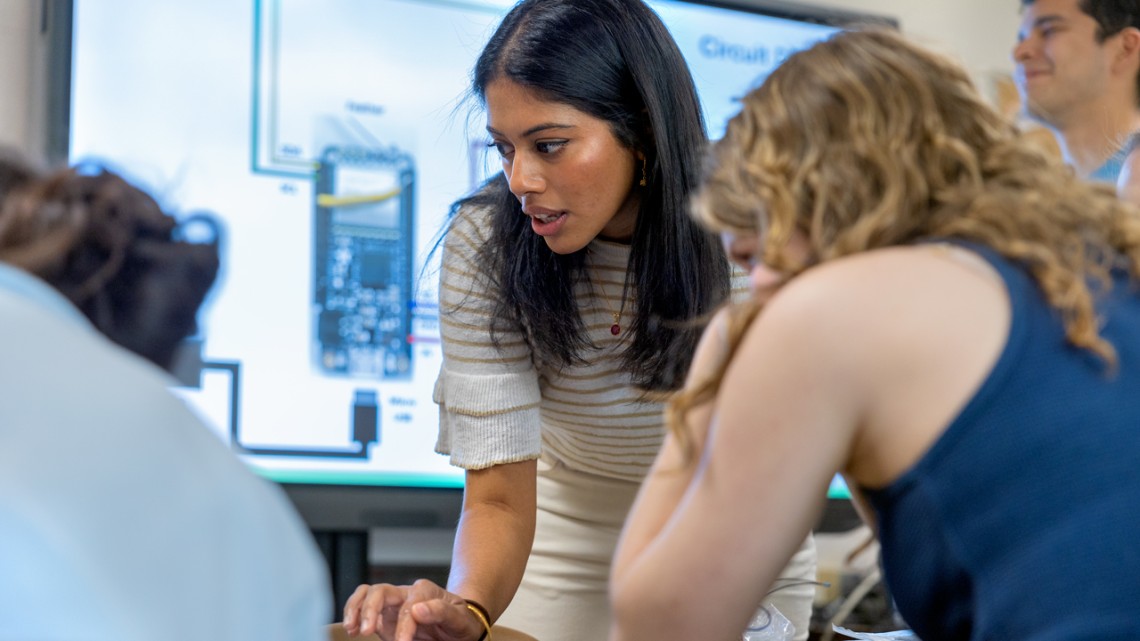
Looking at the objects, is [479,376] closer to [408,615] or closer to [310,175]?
[408,615]

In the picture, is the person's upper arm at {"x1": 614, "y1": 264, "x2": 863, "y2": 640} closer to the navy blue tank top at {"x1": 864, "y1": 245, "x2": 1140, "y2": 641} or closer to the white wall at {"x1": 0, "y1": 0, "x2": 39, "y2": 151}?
the navy blue tank top at {"x1": 864, "y1": 245, "x2": 1140, "y2": 641}

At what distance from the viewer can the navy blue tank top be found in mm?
725

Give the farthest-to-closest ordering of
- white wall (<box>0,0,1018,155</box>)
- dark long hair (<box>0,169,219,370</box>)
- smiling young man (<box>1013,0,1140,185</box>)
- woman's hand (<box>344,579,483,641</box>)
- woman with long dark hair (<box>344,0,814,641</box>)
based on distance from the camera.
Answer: white wall (<box>0,0,1018,155</box>), smiling young man (<box>1013,0,1140,185</box>), woman with long dark hair (<box>344,0,814,641</box>), woman's hand (<box>344,579,483,641</box>), dark long hair (<box>0,169,219,370</box>)

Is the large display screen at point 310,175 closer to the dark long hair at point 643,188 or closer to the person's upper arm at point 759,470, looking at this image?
the dark long hair at point 643,188

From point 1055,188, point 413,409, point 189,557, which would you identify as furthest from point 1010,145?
point 413,409

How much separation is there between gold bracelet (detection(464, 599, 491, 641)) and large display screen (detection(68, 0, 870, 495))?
2.63ft

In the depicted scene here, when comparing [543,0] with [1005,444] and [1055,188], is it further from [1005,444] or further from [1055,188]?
[1005,444]

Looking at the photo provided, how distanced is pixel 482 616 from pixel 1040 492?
0.70 m

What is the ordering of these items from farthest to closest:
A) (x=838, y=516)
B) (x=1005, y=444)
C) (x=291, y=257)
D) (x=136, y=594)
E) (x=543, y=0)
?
(x=838, y=516), (x=291, y=257), (x=543, y=0), (x=1005, y=444), (x=136, y=594)

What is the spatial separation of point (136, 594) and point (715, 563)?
39 cm

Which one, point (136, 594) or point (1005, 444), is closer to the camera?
point (136, 594)

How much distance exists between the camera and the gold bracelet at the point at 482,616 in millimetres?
1271

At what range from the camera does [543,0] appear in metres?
1.48

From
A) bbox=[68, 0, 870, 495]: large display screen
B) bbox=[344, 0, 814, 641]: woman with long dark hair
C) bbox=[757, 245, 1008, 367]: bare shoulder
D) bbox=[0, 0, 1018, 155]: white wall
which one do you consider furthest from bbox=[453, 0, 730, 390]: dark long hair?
bbox=[0, 0, 1018, 155]: white wall
